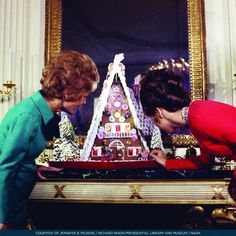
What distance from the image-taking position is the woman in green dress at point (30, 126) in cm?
148

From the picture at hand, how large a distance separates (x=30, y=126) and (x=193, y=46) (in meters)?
1.56

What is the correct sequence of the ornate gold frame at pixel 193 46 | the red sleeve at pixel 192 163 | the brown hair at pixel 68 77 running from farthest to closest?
1. the ornate gold frame at pixel 193 46
2. the red sleeve at pixel 192 163
3. the brown hair at pixel 68 77

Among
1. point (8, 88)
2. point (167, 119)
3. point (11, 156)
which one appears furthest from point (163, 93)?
point (8, 88)

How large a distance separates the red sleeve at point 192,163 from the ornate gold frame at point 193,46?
0.65m

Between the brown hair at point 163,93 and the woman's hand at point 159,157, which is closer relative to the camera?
the brown hair at point 163,93

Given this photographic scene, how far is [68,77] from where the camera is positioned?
5.91 feet

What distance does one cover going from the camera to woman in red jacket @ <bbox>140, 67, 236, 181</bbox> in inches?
62.7

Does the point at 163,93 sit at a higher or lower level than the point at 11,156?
higher

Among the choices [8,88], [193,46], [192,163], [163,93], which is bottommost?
[192,163]

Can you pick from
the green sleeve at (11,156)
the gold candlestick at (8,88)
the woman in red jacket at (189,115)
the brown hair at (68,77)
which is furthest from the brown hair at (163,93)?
the gold candlestick at (8,88)

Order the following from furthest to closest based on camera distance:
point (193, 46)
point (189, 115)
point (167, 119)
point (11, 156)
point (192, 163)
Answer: point (193, 46), point (192, 163), point (167, 119), point (189, 115), point (11, 156)

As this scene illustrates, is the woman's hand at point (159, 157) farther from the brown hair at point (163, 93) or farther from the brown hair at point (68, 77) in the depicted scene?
the brown hair at point (68, 77)

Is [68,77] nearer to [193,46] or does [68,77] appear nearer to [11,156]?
[11,156]

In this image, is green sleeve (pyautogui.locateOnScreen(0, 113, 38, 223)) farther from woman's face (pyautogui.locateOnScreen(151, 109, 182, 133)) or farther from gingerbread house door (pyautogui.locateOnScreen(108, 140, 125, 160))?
gingerbread house door (pyautogui.locateOnScreen(108, 140, 125, 160))
